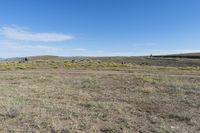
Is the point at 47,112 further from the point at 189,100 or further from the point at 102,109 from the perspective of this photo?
the point at 189,100

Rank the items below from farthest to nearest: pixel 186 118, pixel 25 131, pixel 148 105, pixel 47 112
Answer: pixel 148 105 → pixel 47 112 → pixel 186 118 → pixel 25 131

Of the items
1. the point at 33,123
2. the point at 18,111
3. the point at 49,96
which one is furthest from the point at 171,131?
the point at 49,96

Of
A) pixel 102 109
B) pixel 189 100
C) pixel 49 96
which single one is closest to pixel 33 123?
pixel 102 109

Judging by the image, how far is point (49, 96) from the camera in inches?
527

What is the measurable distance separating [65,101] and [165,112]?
449 cm

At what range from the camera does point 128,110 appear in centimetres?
1061

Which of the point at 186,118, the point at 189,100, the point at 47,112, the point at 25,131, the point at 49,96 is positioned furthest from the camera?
the point at 49,96

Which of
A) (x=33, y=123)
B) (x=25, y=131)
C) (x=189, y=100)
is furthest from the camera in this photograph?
(x=189, y=100)

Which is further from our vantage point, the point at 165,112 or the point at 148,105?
the point at 148,105

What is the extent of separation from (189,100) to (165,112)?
2766 mm

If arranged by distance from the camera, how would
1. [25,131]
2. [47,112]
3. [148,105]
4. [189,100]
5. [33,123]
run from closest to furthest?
[25,131]
[33,123]
[47,112]
[148,105]
[189,100]

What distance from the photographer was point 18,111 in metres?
9.93

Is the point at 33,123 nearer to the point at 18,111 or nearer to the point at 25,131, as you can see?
the point at 25,131

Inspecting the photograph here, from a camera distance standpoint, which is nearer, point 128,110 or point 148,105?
point 128,110
